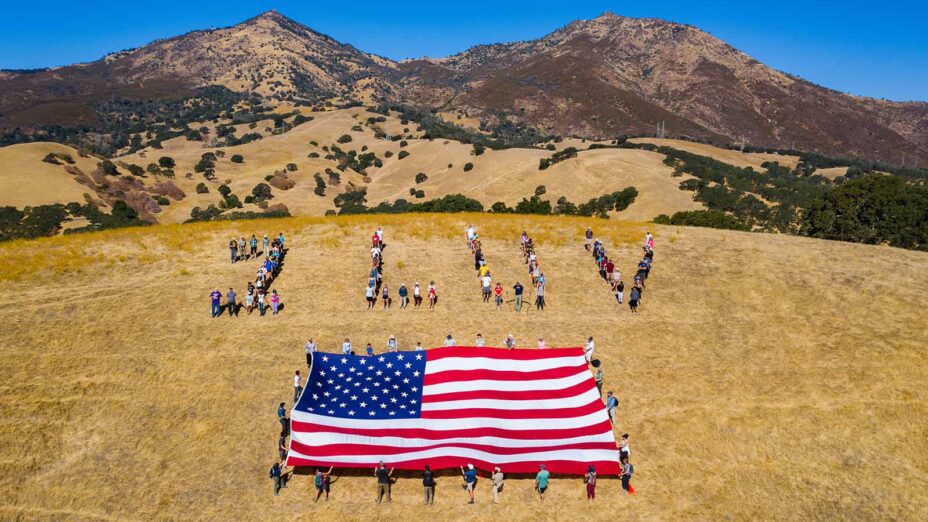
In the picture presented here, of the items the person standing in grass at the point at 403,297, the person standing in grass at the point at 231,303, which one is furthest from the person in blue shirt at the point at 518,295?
the person standing in grass at the point at 231,303

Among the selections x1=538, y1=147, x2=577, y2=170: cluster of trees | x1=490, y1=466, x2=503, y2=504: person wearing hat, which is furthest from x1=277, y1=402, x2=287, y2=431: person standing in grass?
x1=538, y1=147, x2=577, y2=170: cluster of trees

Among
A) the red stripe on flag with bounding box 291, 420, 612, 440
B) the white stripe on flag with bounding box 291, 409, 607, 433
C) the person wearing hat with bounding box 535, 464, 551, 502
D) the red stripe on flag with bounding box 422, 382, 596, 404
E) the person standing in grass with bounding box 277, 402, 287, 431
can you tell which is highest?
the red stripe on flag with bounding box 422, 382, 596, 404

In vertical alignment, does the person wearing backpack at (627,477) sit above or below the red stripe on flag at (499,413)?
below

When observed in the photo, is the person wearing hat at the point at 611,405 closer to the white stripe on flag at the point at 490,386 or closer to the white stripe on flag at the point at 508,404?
the white stripe on flag at the point at 508,404

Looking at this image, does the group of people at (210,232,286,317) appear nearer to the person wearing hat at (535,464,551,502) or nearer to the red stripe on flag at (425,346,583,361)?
the red stripe on flag at (425,346,583,361)

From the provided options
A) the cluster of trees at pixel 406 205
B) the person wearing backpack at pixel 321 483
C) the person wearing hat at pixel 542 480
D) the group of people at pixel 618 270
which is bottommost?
the person wearing backpack at pixel 321 483

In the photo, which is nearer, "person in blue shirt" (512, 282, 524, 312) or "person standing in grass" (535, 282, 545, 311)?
"person in blue shirt" (512, 282, 524, 312)

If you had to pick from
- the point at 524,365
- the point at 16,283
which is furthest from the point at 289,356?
the point at 16,283
